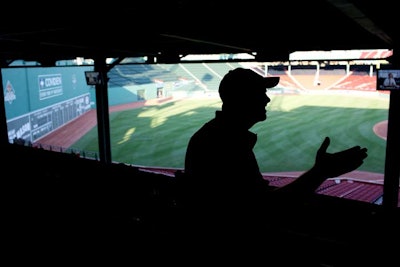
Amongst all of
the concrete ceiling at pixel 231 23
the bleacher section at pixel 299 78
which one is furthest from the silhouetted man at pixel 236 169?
the bleacher section at pixel 299 78

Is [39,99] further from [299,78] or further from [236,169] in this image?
[299,78]

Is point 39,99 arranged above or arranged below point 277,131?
above

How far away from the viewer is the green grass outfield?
63.6ft

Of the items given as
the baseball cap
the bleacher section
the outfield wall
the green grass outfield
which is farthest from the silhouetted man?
the bleacher section

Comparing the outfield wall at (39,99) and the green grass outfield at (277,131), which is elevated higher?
the outfield wall at (39,99)

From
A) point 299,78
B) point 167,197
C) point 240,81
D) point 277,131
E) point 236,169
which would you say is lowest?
point 277,131

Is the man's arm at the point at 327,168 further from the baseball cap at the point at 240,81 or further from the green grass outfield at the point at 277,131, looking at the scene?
the green grass outfield at the point at 277,131

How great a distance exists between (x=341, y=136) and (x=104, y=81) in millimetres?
17419

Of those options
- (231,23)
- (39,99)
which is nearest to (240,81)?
(231,23)

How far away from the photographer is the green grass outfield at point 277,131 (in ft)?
63.6

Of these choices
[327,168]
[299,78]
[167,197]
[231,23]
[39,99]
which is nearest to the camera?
[327,168]

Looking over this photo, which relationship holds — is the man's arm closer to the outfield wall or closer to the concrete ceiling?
the concrete ceiling

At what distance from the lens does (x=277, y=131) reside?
82.9ft

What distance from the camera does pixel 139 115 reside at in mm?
32562
